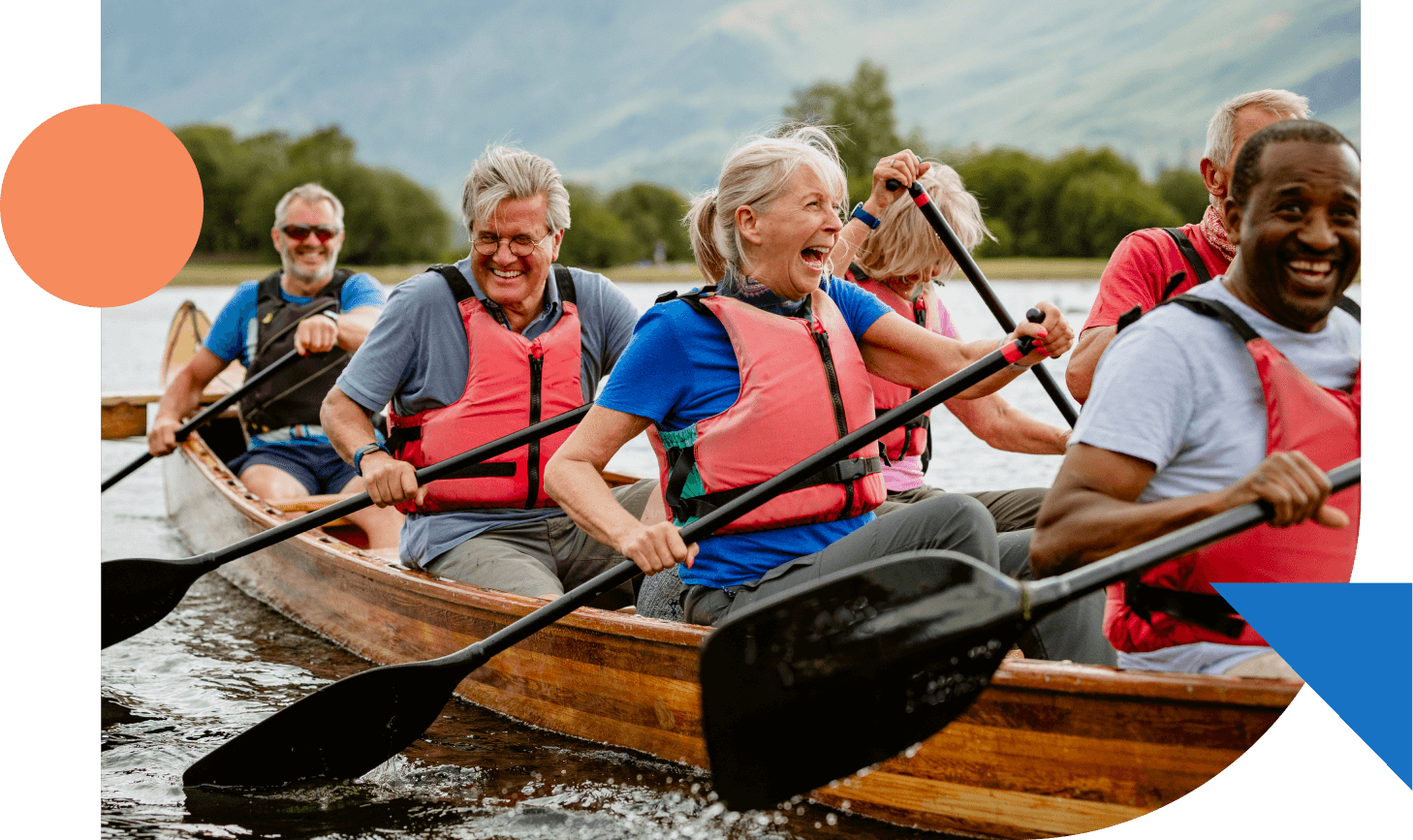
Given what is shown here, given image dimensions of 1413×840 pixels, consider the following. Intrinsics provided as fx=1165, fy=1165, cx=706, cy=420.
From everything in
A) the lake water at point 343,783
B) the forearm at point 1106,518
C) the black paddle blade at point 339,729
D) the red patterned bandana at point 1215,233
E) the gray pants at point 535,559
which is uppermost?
the red patterned bandana at point 1215,233

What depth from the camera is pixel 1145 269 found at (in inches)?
106

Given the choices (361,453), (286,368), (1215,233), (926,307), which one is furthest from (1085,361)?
(286,368)

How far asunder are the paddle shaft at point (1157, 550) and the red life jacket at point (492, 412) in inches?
76.1

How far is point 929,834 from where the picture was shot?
2479 millimetres

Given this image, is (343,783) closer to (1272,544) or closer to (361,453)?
(361,453)

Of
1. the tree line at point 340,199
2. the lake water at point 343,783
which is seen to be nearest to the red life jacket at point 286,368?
the lake water at point 343,783

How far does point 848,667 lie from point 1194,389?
774mm

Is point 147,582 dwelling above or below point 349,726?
above

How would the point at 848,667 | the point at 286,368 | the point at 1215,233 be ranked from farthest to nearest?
the point at 286,368
the point at 1215,233
the point at 848,667

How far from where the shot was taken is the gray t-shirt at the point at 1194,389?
1.71 meters

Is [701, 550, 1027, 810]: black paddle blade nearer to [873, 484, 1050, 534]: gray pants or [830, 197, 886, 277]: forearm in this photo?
[873, 484, 1050, 534]: gray pants

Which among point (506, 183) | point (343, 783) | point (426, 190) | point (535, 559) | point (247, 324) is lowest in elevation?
point (343, 783)

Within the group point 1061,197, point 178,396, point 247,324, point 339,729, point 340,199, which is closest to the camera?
point 339,729

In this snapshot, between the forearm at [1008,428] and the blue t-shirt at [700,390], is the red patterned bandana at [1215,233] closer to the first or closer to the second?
the forearm at [1008,428]
